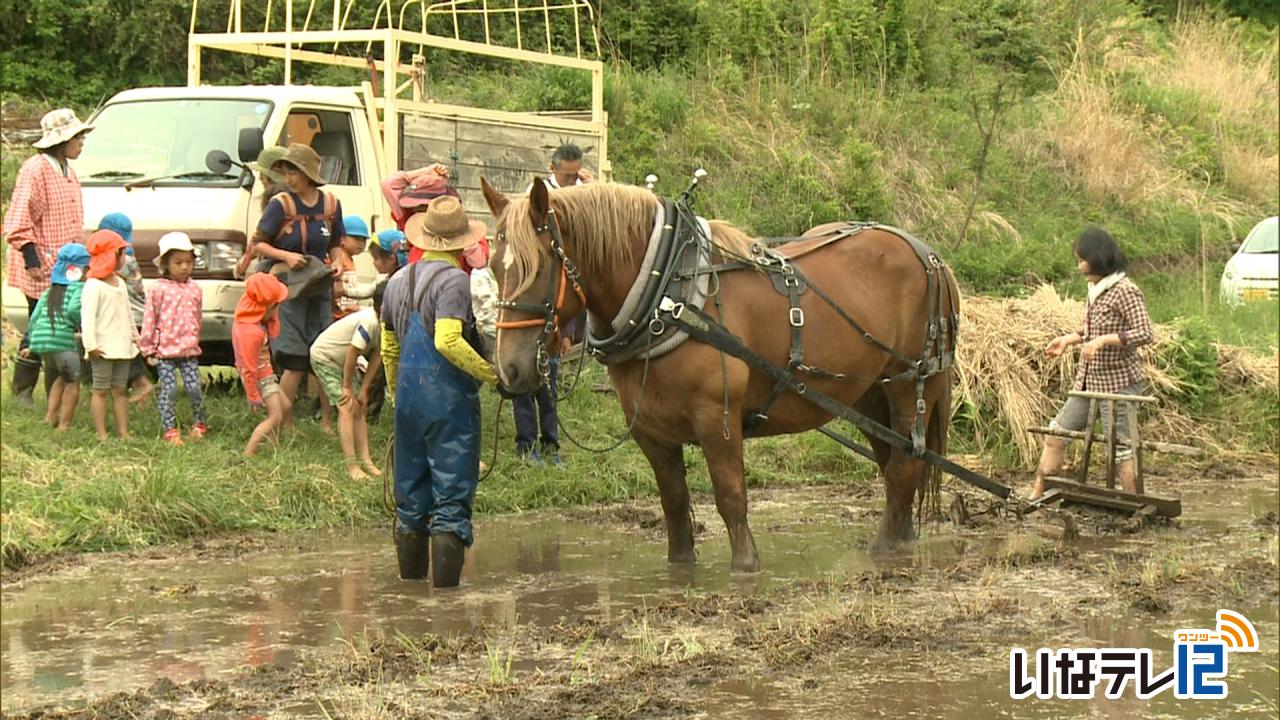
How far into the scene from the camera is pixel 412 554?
7.88 metres

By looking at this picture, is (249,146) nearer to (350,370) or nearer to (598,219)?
(350,370)

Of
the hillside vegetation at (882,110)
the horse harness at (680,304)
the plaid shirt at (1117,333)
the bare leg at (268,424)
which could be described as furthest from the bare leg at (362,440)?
the hillside vegetation at (882,110)

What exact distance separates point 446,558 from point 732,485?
1.43 metres

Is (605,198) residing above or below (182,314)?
above

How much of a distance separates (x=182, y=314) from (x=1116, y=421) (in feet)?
19.5

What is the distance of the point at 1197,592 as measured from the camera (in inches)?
299

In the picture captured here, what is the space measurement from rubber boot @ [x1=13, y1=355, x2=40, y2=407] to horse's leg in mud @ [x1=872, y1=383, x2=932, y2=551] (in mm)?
6078

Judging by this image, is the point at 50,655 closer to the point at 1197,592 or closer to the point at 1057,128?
the point at 1197,592

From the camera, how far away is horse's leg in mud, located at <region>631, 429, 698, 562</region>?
806 cm

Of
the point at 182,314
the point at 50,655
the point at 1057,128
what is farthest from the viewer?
the point at 1057,128

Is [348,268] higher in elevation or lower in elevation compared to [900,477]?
higher

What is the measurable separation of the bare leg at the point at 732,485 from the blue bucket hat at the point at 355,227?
4.33 meters

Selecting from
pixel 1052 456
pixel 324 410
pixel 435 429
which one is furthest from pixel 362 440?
pixel 1052 456

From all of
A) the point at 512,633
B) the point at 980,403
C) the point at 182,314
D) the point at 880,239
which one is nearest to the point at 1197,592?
the point at 880,239
